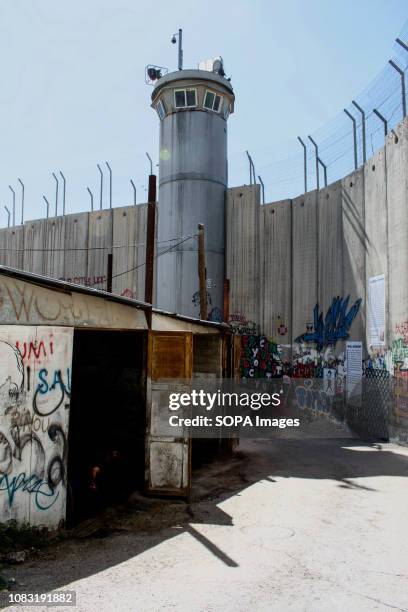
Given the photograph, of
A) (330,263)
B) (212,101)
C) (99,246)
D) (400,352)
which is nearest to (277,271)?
(330,263)

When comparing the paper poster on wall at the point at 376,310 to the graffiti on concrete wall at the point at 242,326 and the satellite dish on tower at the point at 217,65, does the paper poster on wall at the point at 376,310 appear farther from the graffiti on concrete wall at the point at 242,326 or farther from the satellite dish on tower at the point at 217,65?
the satellite dish on tower at the point at 217,65

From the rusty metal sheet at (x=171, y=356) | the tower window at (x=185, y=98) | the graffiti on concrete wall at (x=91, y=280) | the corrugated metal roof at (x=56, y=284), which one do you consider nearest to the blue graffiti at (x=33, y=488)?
the corrugated metal roof at (x=56, y=284)

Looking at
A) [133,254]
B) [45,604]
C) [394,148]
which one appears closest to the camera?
[45,604]

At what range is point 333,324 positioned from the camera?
19.8 metres

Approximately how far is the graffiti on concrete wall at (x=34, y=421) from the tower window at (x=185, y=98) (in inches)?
736

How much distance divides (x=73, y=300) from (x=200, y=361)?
688 centimetres

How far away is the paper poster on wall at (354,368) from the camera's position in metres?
18.1

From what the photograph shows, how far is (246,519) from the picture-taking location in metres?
8.31

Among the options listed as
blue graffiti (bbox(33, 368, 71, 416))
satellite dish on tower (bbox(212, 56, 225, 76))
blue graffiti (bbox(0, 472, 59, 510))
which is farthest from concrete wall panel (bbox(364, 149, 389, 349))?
blue graffiti (bbox(0, 472, 59, 510))

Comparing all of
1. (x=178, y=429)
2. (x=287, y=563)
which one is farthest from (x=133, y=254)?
(x=287, y=563)

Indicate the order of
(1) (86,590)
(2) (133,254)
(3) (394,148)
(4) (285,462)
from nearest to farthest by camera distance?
(1) (86,590) → (4) (285,462) → (3) (394,148) → (2) (133,254)

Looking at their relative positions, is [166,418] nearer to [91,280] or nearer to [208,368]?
[208,368]

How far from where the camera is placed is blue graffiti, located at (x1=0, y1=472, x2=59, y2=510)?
6676mm

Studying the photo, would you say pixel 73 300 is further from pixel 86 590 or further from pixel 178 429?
pixel 86 590
